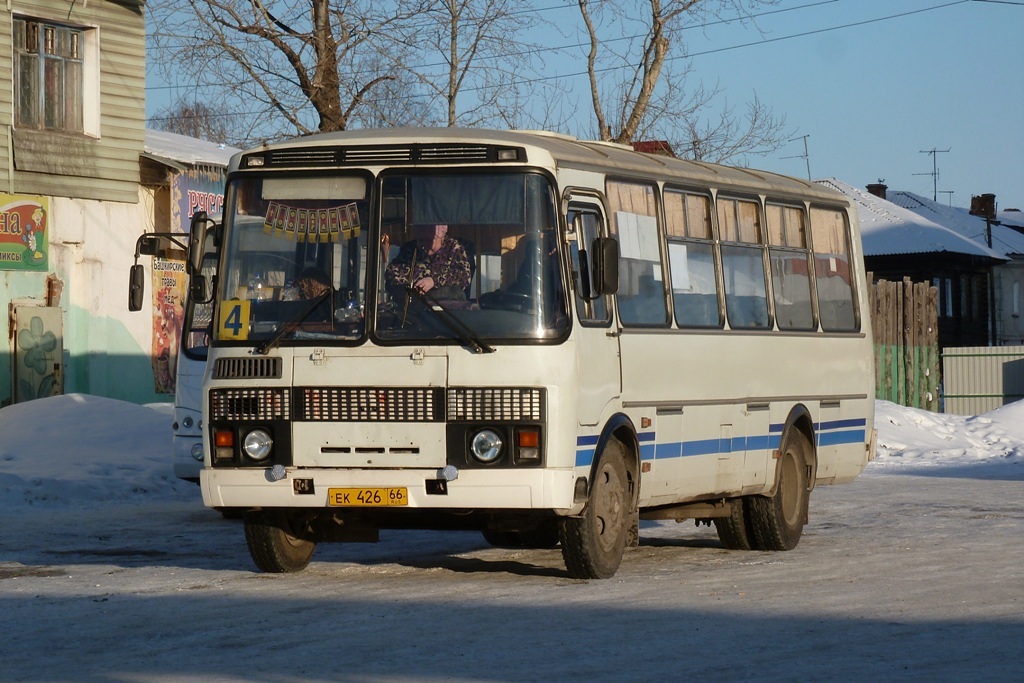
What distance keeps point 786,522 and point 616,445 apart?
302 cm

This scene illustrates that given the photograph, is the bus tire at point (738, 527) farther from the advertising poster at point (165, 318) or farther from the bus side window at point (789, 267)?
the advertising poster at point (165, 318)

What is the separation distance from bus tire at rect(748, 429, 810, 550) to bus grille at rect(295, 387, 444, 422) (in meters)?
4.15

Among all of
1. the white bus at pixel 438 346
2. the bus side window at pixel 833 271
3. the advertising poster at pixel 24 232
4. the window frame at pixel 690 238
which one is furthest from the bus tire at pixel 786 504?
the advertising poster at pixel 24 232

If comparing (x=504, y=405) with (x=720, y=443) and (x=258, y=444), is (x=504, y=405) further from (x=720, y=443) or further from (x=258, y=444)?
(x=720, y=443)

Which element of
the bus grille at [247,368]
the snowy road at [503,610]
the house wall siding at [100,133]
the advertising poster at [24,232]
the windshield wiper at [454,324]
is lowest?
the snowy road at [503,610]

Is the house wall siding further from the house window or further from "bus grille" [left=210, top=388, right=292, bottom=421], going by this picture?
"bus grille" [left=210, top=388, right=292, bottom=421]

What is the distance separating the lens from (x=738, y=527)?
14.0 m

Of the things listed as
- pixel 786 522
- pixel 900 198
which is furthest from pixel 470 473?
pixel 900 198

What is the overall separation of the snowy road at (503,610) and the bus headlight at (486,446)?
32.4 inches

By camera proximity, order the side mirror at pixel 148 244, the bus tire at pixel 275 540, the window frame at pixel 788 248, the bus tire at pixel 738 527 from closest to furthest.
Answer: the bus tire at pixel 275 540 → the side mirror at pixel 148 244 → the bus tire at pixel 738 527 → the window frame at pixel 788 248

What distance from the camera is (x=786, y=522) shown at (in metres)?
14.1

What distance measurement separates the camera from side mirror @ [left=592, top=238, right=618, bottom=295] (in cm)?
1076

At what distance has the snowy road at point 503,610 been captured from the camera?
798cm

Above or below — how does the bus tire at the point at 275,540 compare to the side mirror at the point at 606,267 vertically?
below
